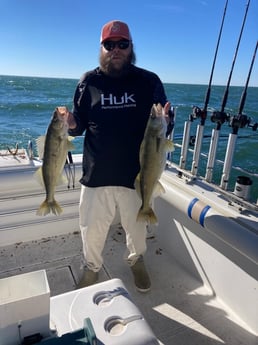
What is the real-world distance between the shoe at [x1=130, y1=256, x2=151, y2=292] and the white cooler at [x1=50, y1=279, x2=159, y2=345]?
3.94ft

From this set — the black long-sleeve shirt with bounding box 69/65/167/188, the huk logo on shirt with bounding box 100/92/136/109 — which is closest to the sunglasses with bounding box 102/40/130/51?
the black long-sleeve shirt with bounding box 69/65/167/188

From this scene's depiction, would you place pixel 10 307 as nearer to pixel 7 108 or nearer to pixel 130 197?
pixel 130 197

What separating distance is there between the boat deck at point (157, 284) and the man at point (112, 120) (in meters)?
0.71

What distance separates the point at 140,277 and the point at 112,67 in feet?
6.00

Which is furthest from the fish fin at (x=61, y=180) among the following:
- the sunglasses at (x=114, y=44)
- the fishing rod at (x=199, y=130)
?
the fishing rod at (x=199, y=130)

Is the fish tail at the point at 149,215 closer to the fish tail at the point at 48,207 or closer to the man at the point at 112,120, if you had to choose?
the man at the point at 112,120

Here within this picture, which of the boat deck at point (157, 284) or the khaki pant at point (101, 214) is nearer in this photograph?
the boat deck at point (157, 284)

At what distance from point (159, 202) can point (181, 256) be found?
2.00ft

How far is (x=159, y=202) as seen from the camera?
346 centimetres

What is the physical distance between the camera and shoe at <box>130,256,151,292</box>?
9.31 feet

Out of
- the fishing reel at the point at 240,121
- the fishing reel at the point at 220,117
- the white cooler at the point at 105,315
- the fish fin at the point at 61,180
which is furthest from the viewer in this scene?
the fishing reel at the point at 220,117

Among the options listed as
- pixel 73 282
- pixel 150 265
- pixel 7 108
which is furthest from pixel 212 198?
pixel 7 108

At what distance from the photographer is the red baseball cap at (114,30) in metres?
2.31

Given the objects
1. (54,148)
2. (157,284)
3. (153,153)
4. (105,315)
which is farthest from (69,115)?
(157,284)
